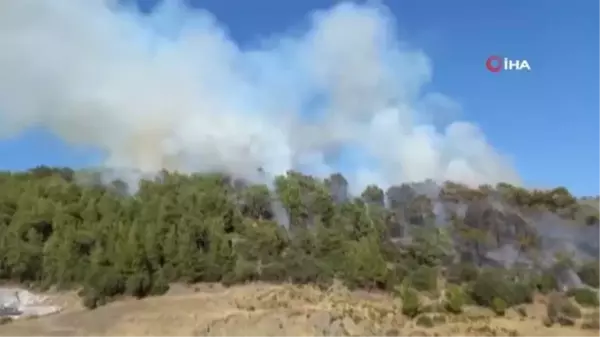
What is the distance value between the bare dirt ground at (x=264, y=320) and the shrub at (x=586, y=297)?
1981mm

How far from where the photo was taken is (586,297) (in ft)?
130

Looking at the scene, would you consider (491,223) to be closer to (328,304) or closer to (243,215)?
(243,215)

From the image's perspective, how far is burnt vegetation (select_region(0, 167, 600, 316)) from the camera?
40.8 metres

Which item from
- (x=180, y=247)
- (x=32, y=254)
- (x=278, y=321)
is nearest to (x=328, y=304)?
(x=278, y=321)

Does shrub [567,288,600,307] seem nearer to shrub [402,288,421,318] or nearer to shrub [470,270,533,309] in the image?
shrub [470,270,533,309]

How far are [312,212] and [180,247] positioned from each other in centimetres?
1183

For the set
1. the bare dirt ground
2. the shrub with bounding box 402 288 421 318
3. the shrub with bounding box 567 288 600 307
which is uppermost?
the shrub with bounding box 567 288 600 307

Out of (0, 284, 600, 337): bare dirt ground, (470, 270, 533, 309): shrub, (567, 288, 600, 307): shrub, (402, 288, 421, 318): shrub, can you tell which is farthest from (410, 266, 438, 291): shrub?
(567, 288, 600, 307): shrub

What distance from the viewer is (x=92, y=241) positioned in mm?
42625

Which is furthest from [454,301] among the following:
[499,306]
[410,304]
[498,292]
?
[498,292]

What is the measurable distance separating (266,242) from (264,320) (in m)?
13.0

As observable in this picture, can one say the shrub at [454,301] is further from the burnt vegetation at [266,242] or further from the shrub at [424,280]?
the shrub at [424,280]

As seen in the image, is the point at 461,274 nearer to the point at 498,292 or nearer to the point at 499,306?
the point at 498,292

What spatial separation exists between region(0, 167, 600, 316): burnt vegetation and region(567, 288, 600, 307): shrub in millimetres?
105
